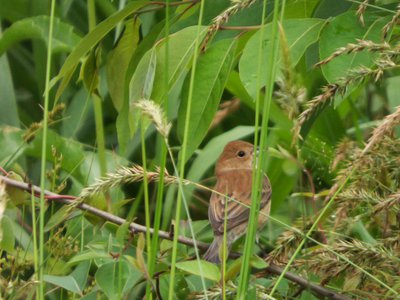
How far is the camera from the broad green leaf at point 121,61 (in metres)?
3.14

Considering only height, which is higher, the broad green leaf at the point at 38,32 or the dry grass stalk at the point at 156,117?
the dry grass stalk at the point at 156,117

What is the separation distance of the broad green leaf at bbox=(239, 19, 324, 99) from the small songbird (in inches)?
24.7

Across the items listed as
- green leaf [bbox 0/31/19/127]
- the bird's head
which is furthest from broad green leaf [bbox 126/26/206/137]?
green leaf [bbox 0/31/19/127]

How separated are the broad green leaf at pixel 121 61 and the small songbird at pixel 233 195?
0.43 meters

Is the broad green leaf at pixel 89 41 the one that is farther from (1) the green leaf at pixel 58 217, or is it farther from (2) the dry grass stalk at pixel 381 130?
(2) the dry grass stalk at pixel 381 130

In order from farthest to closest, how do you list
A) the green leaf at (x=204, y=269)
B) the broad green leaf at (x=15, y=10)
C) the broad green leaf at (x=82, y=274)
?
the broad green leaf at (x=15, y=10), the broad green leaf at (x=82, y=274), the green leaf at (x=204, y=269)

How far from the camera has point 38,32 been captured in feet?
16.3

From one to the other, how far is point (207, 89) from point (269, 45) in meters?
0.19

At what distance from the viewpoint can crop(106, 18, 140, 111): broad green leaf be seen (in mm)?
3145

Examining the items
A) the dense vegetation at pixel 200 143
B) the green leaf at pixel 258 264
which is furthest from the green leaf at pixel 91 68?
the green leaf at pixel 258 264

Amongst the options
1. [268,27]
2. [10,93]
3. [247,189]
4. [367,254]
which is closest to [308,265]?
[367,254]

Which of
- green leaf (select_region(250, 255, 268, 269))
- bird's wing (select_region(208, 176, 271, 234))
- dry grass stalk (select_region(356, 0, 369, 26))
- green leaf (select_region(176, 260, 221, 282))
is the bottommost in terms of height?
bird's wing (select_region(208, 176, 271, 234))

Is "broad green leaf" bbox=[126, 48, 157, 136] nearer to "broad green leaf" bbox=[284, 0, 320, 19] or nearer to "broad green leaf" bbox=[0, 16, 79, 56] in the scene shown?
"broad green leaf" bbox=[284, 0, 320, 19]

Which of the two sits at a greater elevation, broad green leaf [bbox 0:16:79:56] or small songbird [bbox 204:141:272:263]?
broad green leaf [bbox 0:16:79:56]
